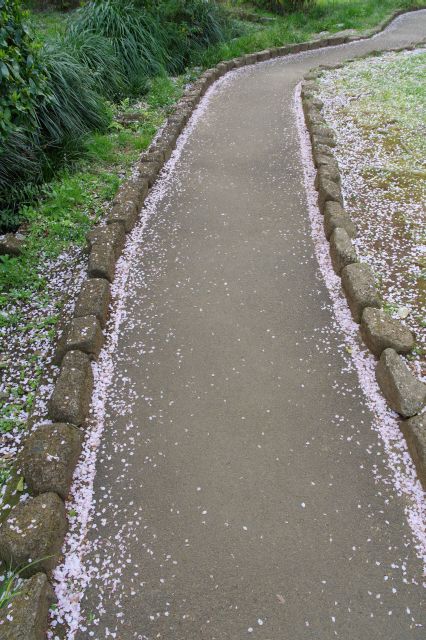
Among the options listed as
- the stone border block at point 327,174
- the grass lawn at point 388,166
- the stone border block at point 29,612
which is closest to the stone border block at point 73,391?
the stone border block at point 29,612

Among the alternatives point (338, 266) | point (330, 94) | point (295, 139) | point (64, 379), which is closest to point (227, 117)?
point (295, 139)

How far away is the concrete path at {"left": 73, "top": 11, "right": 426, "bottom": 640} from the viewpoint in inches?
72.9

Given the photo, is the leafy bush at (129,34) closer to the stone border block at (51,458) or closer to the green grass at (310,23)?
the green grass at (310,23)

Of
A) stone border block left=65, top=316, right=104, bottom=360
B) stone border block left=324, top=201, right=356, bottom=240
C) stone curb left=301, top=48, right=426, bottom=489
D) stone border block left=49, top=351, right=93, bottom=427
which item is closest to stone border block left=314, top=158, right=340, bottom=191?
stone curb left=301, top=48, right=426, bottom=489

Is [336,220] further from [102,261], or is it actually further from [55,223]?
[55,223]

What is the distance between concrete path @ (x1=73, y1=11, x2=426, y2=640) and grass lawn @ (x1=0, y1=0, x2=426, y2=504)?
496mm

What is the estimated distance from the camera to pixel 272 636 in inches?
69.7

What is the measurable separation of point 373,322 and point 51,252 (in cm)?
258

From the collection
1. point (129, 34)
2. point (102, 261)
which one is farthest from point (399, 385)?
point (129, 34)

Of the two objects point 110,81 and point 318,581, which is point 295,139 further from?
point 318,581

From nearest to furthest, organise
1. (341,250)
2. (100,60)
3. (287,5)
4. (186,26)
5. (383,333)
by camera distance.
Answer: (383,333) → (341,250) → (100,60) → (186,26) → (287,5)

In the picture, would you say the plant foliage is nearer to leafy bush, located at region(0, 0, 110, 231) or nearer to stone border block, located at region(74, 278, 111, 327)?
leafy bush, located at region(0, 0, 110, 231)

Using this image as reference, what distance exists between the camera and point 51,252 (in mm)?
3920

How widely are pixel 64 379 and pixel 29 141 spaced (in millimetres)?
3129
